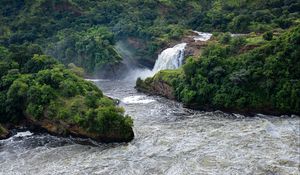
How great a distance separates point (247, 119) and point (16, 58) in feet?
104

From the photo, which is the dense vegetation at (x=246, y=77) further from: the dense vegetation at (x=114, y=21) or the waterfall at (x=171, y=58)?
the dense vegetation at (x=114, y=21)

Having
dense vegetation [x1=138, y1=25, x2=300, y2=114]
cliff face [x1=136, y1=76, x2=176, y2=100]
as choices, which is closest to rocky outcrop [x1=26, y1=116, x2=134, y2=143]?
dense vegetation [x1=138, y1=25, x2=300, y2=114]

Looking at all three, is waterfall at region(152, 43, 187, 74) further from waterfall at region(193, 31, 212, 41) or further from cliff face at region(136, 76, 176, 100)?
cliff face at region(136, 76, 176, 100)

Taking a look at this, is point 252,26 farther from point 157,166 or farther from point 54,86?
point 157,166

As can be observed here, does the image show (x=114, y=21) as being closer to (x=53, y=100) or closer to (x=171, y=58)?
(x=171, y=58)

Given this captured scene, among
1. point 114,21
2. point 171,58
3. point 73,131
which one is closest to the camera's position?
point 73,131

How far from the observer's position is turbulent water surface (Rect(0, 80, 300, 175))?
34000mm

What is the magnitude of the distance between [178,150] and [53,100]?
16.1 meters

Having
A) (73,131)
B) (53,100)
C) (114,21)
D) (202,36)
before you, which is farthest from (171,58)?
(73,131)

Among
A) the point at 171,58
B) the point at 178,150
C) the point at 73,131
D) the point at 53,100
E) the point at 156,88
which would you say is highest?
the point at 171,58

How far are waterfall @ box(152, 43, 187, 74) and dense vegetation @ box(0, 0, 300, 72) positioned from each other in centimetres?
583

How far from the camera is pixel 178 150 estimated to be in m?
37.5

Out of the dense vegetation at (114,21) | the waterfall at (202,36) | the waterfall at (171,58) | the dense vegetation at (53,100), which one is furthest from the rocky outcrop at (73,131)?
the waterfall at (202,36)

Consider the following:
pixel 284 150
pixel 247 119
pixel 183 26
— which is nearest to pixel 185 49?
pixel 183 26
